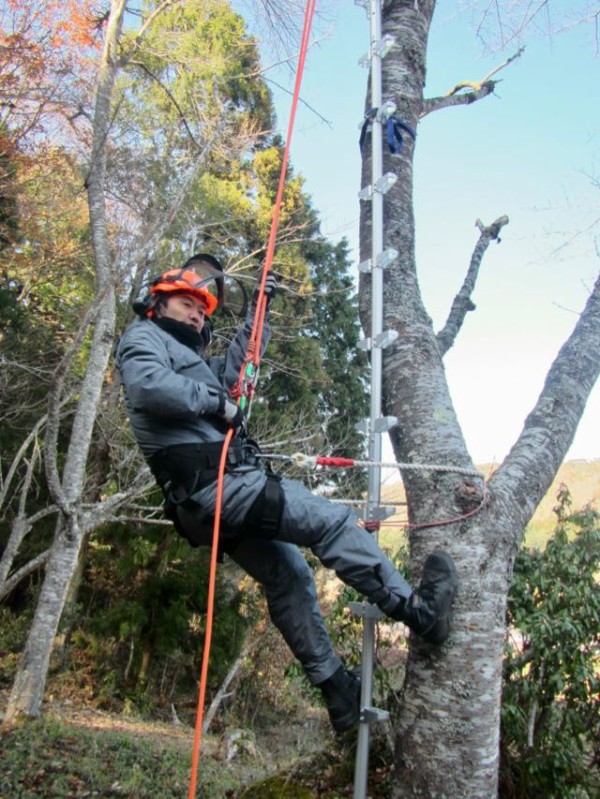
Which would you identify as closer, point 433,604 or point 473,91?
point 433,604

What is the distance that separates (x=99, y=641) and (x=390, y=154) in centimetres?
1213

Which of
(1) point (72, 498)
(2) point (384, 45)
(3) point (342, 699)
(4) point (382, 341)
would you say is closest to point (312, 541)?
(3) point (342, 699)

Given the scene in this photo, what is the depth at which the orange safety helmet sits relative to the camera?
2.97m

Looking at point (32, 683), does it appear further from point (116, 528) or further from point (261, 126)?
point (261, 126)

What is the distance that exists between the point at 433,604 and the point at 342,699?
751 mm

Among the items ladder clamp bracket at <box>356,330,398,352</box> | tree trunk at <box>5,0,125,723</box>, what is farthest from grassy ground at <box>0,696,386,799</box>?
ladder clamp bracket at <box>356,330,398,352</box>

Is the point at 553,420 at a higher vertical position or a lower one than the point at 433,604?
higher

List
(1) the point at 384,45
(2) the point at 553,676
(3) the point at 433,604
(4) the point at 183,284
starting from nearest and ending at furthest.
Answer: (3) the point at 433,604, (4) the point at 183,284, (1) the point at 384,45, (2) the point at 553,676

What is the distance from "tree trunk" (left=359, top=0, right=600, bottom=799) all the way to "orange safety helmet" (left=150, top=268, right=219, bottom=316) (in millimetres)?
826

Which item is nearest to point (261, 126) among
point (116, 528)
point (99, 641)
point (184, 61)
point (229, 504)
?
point (184, 61)

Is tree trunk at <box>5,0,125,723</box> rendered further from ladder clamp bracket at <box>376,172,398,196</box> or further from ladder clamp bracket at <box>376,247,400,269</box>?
ladder clamp bracket at <box>376,247,400,269</box>

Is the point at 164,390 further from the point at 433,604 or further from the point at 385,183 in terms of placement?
the point at 385,183

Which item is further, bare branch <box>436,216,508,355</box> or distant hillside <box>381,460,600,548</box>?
distant hillside <box>381,460,600,548</box>

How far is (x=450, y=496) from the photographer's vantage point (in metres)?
2.48
